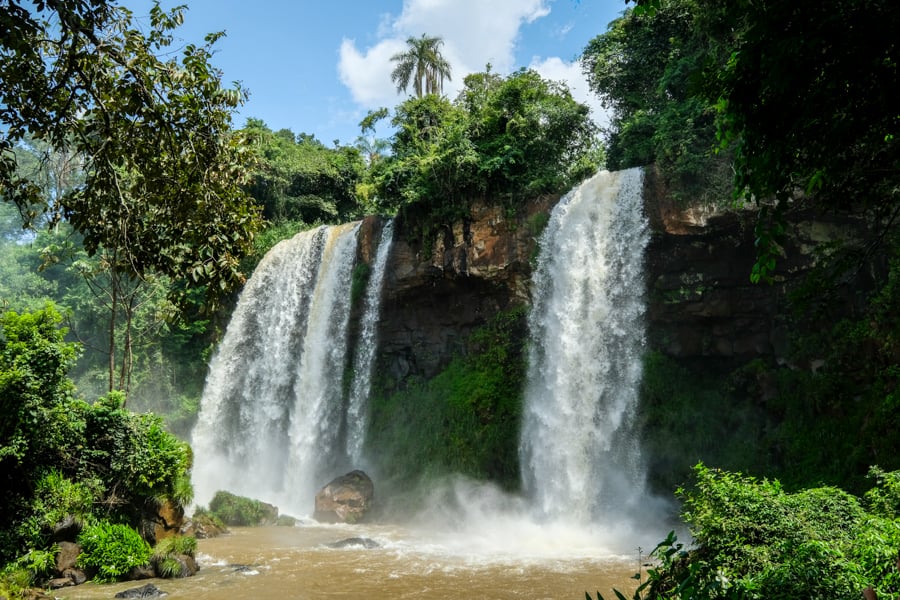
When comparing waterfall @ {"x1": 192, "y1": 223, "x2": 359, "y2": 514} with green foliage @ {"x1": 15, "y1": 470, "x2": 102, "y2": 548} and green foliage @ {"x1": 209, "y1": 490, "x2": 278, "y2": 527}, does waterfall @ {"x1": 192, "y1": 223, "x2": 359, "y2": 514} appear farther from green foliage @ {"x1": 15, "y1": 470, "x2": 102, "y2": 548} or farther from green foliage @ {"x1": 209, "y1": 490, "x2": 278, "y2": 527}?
green foliage @ {"x1": 15, "y1": 470, "x2": 102, "y2": 548}

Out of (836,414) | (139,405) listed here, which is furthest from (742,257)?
(139,405)

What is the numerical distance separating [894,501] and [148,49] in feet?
26.8

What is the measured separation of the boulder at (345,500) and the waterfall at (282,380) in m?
2.71

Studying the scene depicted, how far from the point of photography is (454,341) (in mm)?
21312

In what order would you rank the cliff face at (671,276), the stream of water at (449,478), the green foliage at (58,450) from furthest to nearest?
the cliff face at (671,276) < the stream of water at (449,478) < the green foliage at (58,450)

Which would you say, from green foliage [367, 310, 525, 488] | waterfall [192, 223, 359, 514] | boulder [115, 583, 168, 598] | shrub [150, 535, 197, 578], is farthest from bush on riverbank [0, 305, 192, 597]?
waterfall [192, 223, 359, 514]

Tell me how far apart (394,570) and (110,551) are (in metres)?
4.87

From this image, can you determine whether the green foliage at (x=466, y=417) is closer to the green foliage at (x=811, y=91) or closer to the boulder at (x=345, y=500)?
the boulder at (x=345, y=500)

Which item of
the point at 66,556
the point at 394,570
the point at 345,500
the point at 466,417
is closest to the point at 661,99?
the point at 466,417

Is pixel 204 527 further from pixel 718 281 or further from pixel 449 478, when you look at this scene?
pixel 718 281

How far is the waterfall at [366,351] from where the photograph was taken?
69.6 feet

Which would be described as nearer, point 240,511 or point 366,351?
point 240,511

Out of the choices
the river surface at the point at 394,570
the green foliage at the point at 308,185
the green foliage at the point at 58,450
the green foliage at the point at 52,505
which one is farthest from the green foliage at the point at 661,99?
the green foliage at the point at 308,185

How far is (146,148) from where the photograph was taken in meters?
5.33
